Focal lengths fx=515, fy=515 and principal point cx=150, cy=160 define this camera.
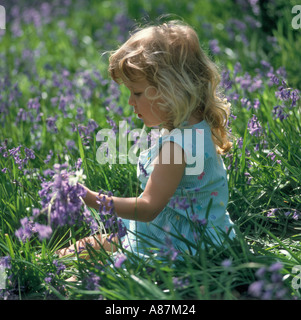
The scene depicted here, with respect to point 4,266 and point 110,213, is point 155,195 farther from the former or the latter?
point 4,266

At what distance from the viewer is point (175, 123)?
2.55 metres

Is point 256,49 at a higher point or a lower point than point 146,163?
higher

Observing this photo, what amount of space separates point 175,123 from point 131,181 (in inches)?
18.3

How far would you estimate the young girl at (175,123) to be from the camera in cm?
242

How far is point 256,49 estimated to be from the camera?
18.0 feet

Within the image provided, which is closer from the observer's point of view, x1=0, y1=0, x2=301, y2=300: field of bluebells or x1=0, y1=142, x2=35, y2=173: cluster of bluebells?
x1=0, y1=0, x2=301, y2=300: field of bluebells

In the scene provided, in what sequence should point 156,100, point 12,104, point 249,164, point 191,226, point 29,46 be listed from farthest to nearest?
point 29,46
point 12,104
point 249,164
point 156,100
point 191,226

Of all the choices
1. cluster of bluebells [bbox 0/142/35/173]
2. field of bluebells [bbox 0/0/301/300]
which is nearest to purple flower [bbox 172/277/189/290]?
field of bluebells [bbox 0/0/301/300]

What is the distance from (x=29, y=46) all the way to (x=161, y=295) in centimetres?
535

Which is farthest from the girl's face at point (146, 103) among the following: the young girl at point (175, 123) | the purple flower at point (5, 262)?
the purple flower at point (5, 262)

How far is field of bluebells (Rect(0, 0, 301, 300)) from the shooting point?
6.95ft

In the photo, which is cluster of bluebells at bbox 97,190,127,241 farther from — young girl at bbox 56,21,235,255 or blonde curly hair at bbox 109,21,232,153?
blonde curly hair at bbox 109,21,232,153

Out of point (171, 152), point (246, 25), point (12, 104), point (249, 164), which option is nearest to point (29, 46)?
point (12, 104)
